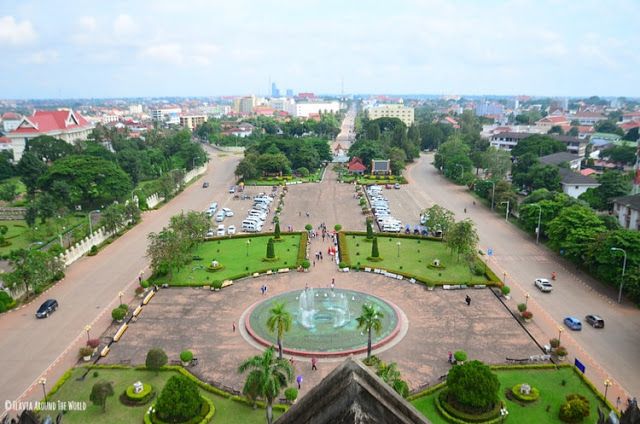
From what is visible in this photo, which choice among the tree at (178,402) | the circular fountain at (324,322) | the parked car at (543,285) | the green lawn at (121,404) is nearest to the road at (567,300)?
the parked car at (543,285)

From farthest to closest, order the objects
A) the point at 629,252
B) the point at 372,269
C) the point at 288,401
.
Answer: the point at 372,269 < the point at 629,252 < the point at 288,401

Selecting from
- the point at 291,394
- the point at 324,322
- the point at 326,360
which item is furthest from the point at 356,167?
the point at 291,394

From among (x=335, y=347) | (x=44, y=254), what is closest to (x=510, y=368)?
(x=335, y=347)

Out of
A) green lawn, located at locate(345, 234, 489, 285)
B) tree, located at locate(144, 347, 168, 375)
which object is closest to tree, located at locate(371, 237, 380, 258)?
green lawn, located at locate(345, 234, 489, 285)

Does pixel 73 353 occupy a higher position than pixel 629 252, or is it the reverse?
pixel 629 252

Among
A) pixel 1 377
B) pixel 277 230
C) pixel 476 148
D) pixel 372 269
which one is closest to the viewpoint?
pixel 1 377

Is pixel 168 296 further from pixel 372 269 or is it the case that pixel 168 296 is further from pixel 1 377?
pixel 372 269

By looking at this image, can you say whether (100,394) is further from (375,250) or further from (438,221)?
(438,221)
